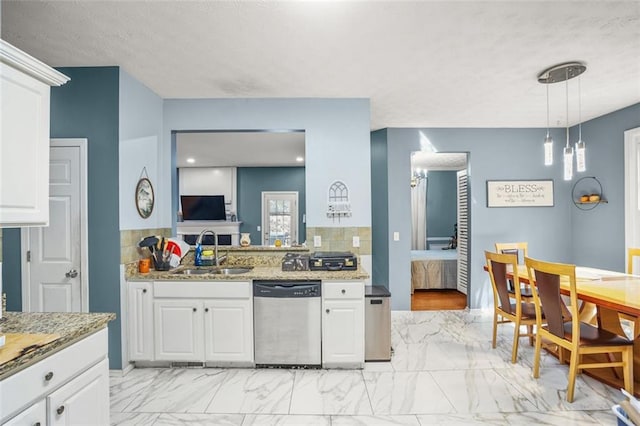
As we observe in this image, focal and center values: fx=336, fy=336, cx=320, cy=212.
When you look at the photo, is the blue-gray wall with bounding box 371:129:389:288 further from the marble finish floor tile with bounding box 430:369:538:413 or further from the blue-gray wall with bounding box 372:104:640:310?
the marble finish floor tile with bounding box 430:369:538:413

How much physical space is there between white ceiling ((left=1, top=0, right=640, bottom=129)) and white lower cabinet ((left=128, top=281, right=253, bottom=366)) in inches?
74.6

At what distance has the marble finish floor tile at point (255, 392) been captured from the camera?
2.41 metres

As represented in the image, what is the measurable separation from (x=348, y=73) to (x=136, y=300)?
2.75 m

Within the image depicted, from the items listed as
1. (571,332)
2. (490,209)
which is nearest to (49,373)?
(571,332)

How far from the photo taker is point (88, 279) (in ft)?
9.50

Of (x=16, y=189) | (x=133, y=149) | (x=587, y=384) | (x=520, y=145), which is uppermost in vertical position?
(x=520, y=145)

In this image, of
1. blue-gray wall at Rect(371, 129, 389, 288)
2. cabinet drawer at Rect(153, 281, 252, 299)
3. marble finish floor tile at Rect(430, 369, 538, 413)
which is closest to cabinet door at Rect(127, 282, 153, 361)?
cabinet drawer at Rect(153, 281, 252, 299)

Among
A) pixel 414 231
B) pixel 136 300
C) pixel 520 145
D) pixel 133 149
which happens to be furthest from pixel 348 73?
pixel 414 231

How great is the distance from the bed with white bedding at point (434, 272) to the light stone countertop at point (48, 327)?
15.9 feet

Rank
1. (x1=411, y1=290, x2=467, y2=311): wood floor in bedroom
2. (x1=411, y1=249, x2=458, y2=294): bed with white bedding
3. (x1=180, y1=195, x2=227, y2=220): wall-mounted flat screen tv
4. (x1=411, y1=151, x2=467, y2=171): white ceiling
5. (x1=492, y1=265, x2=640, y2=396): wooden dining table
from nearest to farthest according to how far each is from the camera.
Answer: (x1=492, y1=265, x2=640, y2=396): wooden dining table
(x1=411, y1=290, x2=467, y2=311): wood floor in bedroom
(x1=411, y1=249, x2=458, y2=294): bed with white bedding
(x1=411, y1=151, x2=467, y2=171): white ceiling
(x1=180, y1=195, x2=227, y2=220): wall-mounted flat screen tv

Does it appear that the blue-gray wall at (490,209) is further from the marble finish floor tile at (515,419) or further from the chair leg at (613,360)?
the marble finish floor tile at (515,419)

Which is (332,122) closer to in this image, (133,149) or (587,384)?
(133,149)

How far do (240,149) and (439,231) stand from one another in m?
5.05

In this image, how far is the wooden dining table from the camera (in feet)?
7.73
